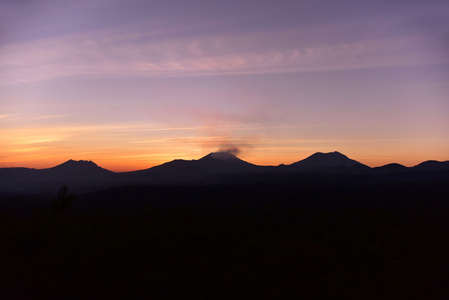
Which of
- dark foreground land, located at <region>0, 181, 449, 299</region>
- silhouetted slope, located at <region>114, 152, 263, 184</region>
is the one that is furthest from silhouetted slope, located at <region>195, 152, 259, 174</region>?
dark foreground land, located at <region>0, 181, 449, 299</region>

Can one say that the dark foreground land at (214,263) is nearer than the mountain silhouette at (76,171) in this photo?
Yes

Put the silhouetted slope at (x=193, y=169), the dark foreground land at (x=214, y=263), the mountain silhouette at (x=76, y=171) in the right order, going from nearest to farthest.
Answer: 1. the dark foreground land at (x=214, y=263)
2. the silhouetted slope at (x=193, y=169)
3. the mountain silhouette at (x=76, y=171)

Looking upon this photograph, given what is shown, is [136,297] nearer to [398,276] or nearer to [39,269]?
[39,269]

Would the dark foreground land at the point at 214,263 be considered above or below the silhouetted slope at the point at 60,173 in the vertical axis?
below

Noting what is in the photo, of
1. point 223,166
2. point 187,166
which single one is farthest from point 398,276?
point 223,166

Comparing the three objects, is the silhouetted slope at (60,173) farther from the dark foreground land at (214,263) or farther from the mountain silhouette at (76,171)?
the dark foreground land at (214,263)

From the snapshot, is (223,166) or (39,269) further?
(223,166)

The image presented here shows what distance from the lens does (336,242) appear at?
10141mm

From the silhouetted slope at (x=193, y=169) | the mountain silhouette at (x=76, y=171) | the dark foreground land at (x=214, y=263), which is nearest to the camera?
the dark foreground land at (x=214, y=263)

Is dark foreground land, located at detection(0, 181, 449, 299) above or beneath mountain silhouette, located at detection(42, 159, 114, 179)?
beneath

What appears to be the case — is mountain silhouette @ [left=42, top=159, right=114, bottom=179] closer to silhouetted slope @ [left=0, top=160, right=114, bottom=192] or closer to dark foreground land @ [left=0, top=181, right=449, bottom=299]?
silhouetted slope @ [left=0, top=160, right=114, bottom=192]

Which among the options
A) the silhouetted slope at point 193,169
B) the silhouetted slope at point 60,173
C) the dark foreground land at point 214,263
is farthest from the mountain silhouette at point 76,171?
the dark foreground land at point 214,263

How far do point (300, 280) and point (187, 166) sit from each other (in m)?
163

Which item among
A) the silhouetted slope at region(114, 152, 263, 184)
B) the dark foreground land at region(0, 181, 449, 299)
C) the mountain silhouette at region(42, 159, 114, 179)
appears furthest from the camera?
the mountain silhouette at region(42, 159, 114, 179)
